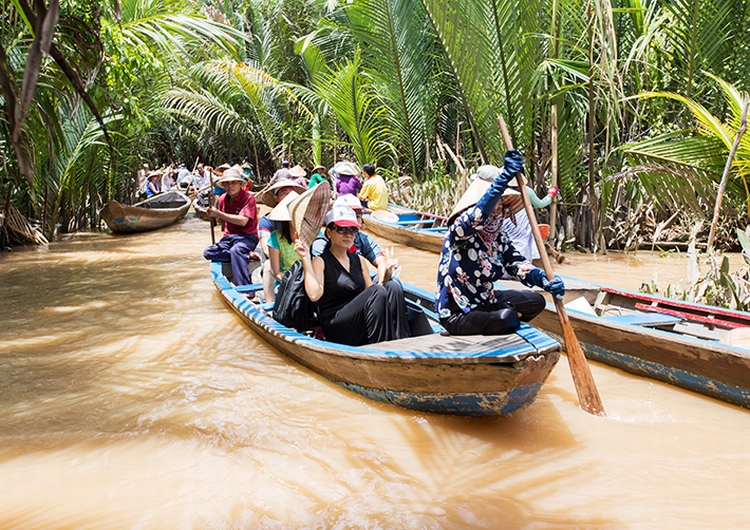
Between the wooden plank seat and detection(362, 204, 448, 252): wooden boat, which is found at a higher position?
the wooden plank seat

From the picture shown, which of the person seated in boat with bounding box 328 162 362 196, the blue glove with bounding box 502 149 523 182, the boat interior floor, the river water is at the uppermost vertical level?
the blue glove with bounding box 502 149 523 182

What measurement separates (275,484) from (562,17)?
6975mm

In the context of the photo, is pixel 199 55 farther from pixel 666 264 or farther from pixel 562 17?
pixel 666 264

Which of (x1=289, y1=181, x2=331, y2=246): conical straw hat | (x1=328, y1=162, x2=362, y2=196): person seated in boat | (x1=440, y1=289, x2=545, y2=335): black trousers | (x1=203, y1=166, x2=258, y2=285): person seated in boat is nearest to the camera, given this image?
(x1=440, y1=289, x2=545, y2=335): black trousers

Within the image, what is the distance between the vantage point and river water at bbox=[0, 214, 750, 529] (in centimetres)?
279

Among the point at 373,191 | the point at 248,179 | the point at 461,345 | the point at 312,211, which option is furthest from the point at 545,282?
the point at 373,191

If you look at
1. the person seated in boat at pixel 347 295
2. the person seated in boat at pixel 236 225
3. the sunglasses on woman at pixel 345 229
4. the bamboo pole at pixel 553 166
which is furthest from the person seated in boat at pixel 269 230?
the bamboo pole at pixel 553 166

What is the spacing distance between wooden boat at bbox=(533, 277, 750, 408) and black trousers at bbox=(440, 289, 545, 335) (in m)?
0.81

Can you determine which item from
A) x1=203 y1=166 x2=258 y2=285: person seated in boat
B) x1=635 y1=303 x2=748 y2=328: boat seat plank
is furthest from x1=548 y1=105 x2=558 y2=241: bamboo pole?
x1=203 y1=166 x2=258 y2=285: person seated in boat

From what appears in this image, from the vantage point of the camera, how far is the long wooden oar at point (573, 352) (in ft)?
11.7

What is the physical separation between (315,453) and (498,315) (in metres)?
1.25

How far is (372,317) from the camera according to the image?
397 cm

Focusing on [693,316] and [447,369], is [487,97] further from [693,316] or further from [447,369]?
[447,369]

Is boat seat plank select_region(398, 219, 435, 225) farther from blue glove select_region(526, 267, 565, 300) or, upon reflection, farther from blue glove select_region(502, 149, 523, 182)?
blue glove select_region(502, 149, 523, 182)
